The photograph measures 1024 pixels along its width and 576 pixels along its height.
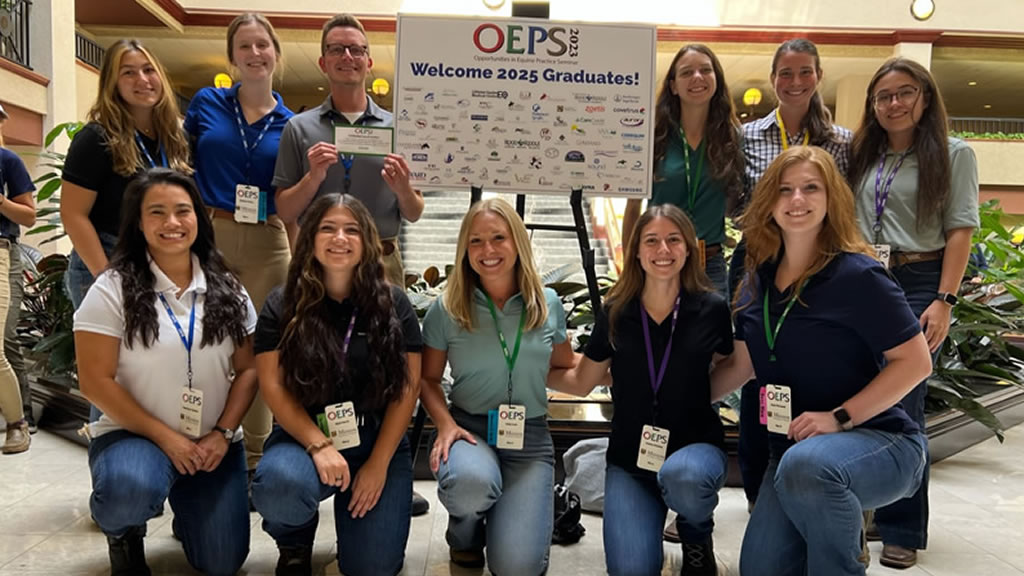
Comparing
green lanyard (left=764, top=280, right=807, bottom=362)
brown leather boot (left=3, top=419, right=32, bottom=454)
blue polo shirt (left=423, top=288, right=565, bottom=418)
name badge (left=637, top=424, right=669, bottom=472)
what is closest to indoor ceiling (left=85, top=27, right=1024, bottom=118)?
brown leather boot (left=3, top=419, right=32, bottom=454)

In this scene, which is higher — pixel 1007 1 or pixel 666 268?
pixel 1007 1

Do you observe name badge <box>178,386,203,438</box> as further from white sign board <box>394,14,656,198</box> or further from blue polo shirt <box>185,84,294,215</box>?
white sign board <box>394,14,656,198</box>

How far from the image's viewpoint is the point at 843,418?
1.87m

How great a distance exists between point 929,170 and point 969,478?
189 cm

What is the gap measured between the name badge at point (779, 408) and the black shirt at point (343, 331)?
1006mm

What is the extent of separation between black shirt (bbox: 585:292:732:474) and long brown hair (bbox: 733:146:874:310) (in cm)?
25

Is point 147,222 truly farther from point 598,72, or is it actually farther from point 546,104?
point 598,72

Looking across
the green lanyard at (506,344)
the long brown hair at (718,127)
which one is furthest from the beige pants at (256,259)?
the long brown hair at (718,127)

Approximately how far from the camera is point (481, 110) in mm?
2717

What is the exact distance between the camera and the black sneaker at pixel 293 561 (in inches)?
82.0

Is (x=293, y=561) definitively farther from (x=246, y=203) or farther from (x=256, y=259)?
(x=246, y=203)

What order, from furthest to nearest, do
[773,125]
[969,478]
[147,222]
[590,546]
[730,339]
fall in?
1. [969,478]
2. [773,125]
3. [590,546]
4. [730,339]
5. [147,222]

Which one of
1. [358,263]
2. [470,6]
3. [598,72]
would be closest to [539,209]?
[470,6]

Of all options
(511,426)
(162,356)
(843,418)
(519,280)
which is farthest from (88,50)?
(843,418)
